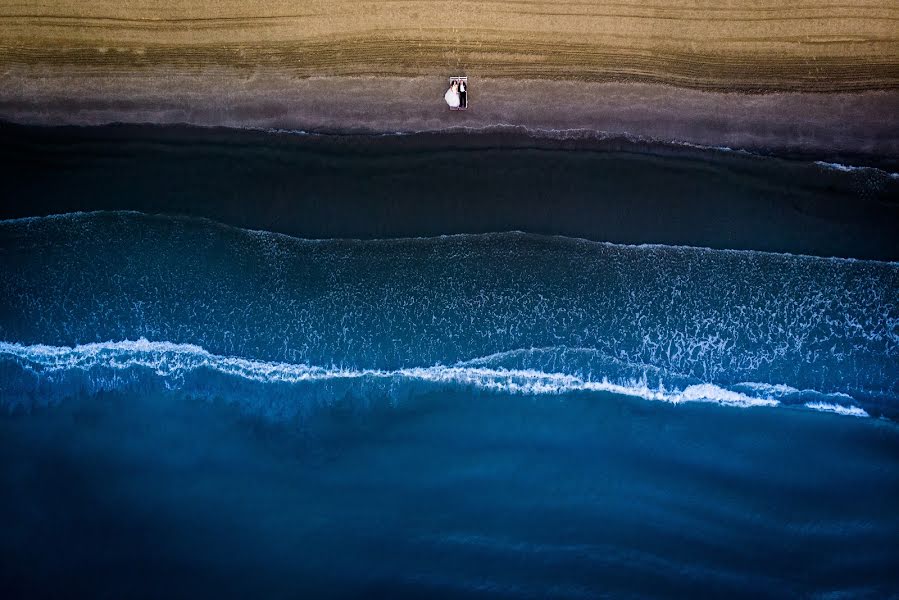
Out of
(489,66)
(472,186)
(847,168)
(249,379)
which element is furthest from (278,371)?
(847,168)

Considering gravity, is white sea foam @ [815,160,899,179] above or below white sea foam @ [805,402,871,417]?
above

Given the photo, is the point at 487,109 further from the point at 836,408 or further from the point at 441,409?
the point at 836,408

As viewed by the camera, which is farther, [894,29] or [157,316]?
[157,316]

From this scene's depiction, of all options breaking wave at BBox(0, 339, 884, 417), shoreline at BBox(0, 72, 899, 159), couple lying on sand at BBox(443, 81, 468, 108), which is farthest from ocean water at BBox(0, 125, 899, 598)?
couple lying on sand at BBox(443, 81, 468, 108)

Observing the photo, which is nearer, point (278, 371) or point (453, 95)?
point (453, 95)

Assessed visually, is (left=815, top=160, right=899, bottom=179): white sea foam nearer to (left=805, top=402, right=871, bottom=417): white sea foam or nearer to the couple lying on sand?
(left=805, top=402, right=871, bottom=417): white sea foam

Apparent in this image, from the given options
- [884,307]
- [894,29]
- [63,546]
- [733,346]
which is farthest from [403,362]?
[894,29]

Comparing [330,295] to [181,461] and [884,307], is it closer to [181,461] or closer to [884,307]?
[181,461]

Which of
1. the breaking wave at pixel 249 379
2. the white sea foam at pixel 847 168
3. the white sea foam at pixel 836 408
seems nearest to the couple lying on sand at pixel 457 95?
the breaking wave at pixel 249 379
